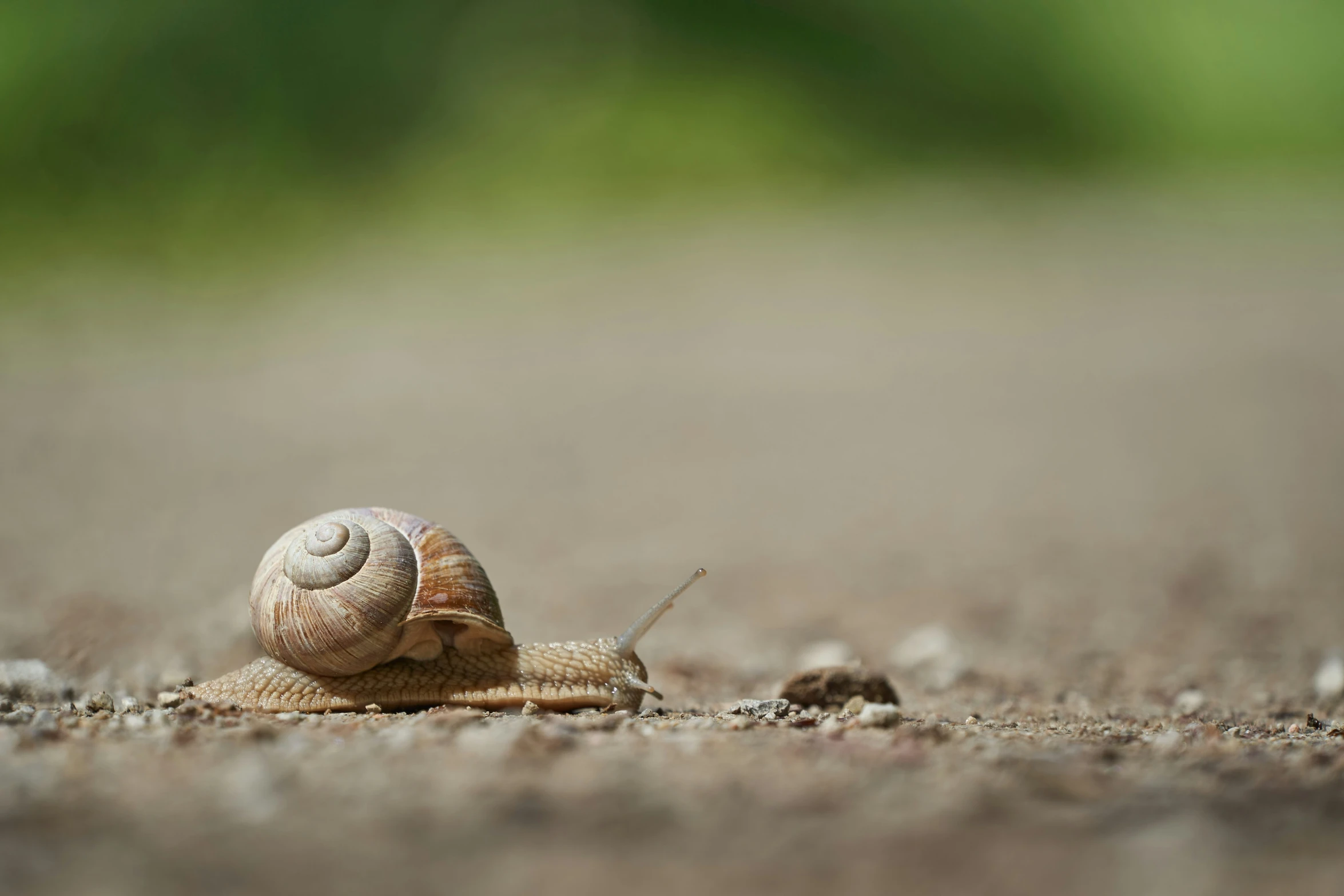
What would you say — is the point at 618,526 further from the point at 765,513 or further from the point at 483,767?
the point at 483,767

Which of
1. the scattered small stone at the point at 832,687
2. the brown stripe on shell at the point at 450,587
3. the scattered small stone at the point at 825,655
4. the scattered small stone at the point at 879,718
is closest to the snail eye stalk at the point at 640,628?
the brown stripe on shell at the point at 450,587

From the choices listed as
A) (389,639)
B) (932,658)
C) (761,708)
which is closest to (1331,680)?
(932,658)

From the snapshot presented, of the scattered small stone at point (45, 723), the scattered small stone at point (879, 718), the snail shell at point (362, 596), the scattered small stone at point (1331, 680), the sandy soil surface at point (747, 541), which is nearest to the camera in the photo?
the sandy soil surface at point (747, 541)

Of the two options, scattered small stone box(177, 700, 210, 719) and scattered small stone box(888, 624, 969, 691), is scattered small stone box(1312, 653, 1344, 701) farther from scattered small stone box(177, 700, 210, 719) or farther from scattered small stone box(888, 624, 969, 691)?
scattered small stone box(177, 700, 210, 719)

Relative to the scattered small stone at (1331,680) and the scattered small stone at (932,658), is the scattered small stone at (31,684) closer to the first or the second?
the scattered small stone at (932,658)

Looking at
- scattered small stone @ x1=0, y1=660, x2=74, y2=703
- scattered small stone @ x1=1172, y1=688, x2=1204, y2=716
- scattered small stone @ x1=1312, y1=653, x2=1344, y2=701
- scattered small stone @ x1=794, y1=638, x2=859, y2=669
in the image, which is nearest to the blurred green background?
scattered small stone @ x1=794, y1=638, x2=859, y2=669
